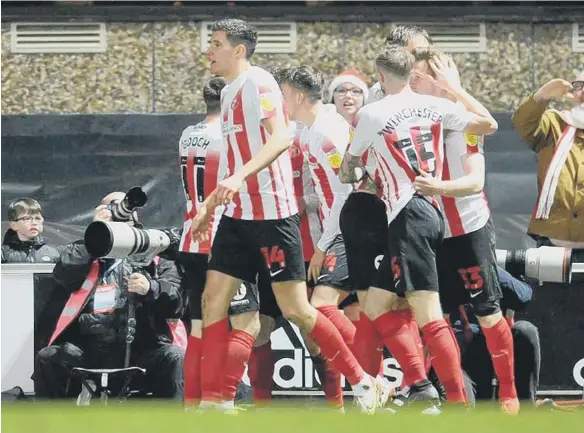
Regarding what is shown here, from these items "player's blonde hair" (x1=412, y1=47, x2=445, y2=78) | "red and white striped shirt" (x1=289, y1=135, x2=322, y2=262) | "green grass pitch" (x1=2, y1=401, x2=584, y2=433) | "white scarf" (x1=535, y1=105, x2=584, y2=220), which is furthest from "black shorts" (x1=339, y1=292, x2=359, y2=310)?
"green grass pitch" (x1=2, y1=401, x2=584, y2=433)

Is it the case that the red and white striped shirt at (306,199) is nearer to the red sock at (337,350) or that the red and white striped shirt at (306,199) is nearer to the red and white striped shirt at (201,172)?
the red and white striped shirt at (201,172)

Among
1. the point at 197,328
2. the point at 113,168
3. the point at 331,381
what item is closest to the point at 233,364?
the point at 331,381

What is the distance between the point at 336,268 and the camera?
967cm

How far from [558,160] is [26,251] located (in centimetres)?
324

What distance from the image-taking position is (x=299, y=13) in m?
16.0

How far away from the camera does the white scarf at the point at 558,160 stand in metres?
10.6

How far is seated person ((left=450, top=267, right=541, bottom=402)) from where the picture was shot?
398 inches

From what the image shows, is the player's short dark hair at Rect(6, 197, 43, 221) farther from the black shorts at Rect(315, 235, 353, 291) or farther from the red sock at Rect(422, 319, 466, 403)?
the red sock at Rect(422, 319, 466, 403)

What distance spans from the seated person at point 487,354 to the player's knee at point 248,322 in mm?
1481

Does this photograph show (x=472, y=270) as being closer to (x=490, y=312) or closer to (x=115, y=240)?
(x=490, y=312)

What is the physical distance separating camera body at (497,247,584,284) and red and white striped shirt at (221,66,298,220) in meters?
1.54

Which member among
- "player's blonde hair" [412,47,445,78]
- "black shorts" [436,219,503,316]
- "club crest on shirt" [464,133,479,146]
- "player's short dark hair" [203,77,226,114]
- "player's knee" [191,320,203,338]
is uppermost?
"player's blonde hair" [412,47,445,78]

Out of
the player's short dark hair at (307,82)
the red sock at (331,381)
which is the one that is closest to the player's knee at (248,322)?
the red sock at (331,381)

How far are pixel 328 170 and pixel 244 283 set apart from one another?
103cm
